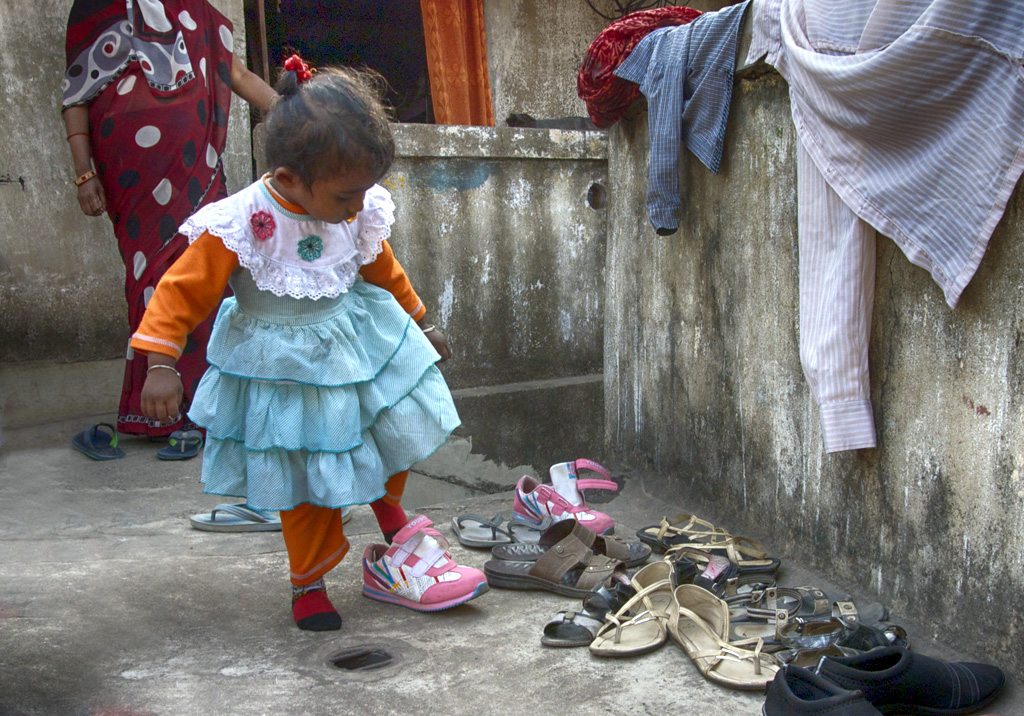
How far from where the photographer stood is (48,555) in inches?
105

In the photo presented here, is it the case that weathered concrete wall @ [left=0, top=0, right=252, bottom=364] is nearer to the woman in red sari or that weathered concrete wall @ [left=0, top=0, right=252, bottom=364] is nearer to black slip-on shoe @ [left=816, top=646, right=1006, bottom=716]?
the woman in red sari

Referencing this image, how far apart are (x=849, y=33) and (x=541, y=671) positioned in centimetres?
166

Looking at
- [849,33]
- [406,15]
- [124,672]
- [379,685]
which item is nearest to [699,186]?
[849,33]

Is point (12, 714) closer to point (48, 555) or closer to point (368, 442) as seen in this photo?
point (368, 442)

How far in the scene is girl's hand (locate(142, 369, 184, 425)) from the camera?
6.56ft

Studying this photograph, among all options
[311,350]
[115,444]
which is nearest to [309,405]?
[311,350]

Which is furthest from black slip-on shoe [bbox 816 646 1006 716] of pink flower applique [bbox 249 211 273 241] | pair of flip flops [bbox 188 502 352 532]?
pair of flip flops [bbox 188 502 352 532]

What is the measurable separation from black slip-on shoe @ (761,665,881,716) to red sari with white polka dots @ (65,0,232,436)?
9.55ft

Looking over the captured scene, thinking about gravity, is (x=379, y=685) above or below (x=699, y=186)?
below

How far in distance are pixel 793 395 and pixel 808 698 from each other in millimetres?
1082

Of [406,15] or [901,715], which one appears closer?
[901,715]

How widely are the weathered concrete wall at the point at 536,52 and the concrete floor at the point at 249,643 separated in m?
4.13

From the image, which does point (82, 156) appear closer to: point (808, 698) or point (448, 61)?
point (448, 61)

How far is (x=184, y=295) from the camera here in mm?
2064
